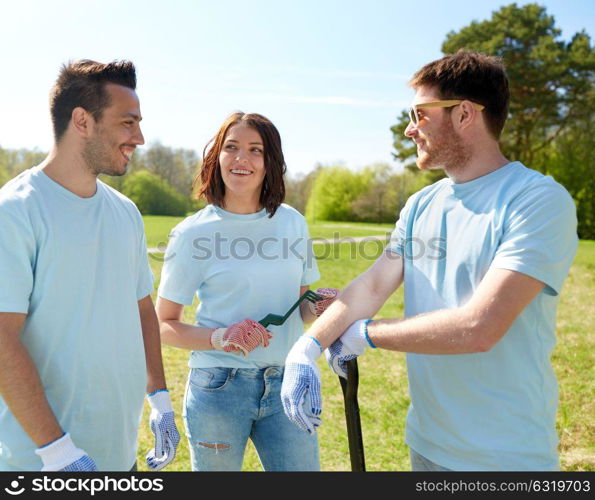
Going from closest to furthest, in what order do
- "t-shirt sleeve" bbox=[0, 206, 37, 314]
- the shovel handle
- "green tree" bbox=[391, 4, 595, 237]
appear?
"t-shirt sleeve" bbox=[0, 206, 37, 314], the shovel handle, "green tree" bbox=[391, 4, 595, 237]

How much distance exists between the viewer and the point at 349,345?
2162mm

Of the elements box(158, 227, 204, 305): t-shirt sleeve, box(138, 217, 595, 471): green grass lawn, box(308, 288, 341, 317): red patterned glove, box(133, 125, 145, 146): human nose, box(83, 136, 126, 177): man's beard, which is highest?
box(133, 125, 145, 146): human nose

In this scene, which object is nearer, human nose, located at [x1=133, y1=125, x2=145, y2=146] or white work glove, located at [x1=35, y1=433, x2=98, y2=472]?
white work glove, located at [x1=35, y1=433, x2=98, y2=472]

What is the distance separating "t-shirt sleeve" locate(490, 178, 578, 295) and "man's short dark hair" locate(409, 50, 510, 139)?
41 cm

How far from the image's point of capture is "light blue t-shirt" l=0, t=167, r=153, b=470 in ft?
6.14

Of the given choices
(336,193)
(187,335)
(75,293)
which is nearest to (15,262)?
(75,293)

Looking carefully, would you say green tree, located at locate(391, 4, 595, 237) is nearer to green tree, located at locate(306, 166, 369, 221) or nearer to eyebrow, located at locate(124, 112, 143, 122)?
green tree, located at locate(306, 166, 369, 221)

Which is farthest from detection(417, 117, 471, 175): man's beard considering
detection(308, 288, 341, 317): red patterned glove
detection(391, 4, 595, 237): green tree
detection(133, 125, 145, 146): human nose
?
detection(391, 4, 595, 237): green tree

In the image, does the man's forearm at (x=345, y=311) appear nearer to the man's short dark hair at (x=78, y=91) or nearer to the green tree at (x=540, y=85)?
the man's short dark hair at (x=78, y=91)

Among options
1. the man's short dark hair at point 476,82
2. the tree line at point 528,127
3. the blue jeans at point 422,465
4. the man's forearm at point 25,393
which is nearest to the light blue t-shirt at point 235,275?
the blue jeans at point 422,465

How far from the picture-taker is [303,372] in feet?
6.75

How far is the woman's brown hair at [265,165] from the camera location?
2.78m
